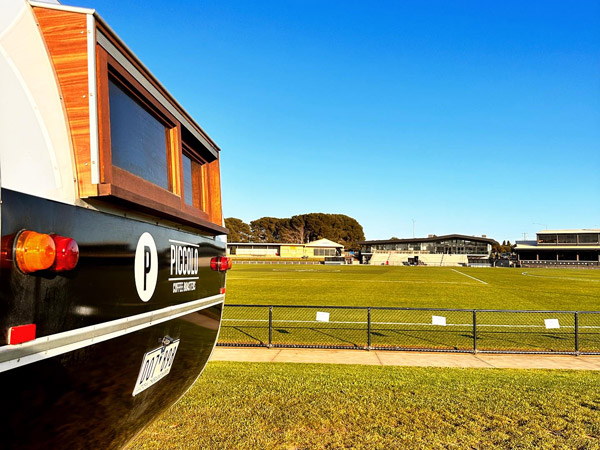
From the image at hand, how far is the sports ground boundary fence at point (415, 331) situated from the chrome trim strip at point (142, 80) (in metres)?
8.17

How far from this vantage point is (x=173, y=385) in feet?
11.0

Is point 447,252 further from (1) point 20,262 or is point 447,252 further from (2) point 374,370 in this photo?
(1) point 20,262

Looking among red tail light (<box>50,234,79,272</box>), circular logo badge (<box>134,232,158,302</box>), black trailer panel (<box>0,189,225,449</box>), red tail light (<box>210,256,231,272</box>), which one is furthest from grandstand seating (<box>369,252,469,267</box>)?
red tail light (<box>50,234,79,272</box>)

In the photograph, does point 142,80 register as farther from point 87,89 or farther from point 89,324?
point 89,324

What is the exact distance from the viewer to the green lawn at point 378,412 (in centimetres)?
495

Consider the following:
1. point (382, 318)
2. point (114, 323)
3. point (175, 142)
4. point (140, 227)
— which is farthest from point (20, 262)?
point (382, 318)

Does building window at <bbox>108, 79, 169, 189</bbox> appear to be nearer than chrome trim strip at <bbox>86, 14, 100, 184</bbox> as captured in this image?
No

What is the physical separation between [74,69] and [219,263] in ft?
7.55

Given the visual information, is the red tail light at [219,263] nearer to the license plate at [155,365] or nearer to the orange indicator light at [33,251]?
the license plate at [155,365]

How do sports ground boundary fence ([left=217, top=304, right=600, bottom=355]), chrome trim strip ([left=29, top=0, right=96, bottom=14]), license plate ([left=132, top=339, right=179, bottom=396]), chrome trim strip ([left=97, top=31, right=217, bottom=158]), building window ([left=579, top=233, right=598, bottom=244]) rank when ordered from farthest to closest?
1. building window ([left=579, top=233, right=598, bottom=244])
2. sports ground boundary fence ([left=217, top=304, right=600, bottom=355])
3. license plate ([left=132, top=339, right=179, bottom=396])
4. chrome trim strip ([left=97, top=31, right=217, bottom=158])
5. chrome trim strip ([left=29, top=0, right=96, bottom=14])

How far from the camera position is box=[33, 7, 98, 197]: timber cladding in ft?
6.76

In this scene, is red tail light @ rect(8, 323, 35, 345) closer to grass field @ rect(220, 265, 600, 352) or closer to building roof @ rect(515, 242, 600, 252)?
grass field @ rect(220, 265, 600, 352)

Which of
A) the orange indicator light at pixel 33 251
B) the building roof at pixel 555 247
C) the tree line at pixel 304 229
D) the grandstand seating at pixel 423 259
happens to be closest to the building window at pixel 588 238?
the building roof at pixel 555 247

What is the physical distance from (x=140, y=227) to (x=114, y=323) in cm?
56
